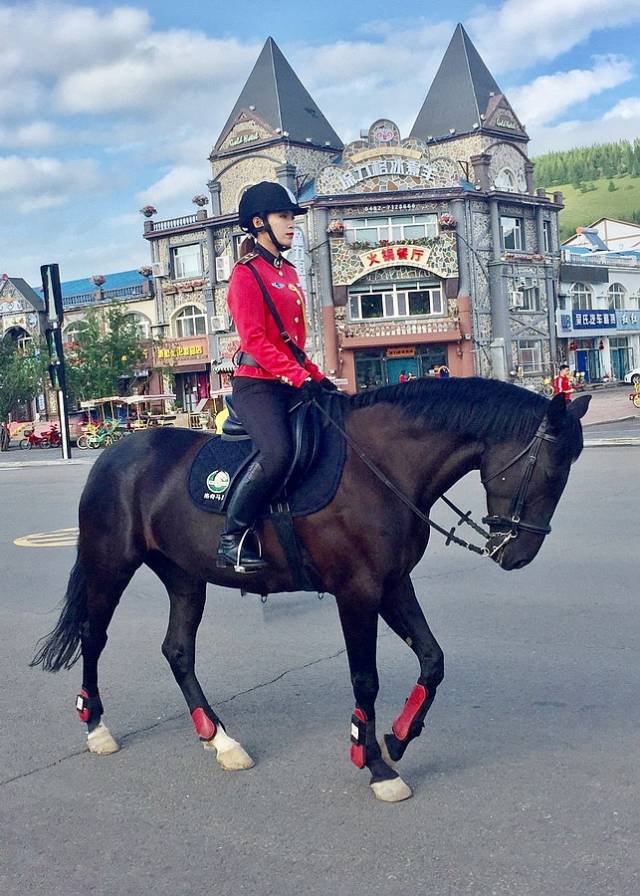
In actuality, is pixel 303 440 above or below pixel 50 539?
above

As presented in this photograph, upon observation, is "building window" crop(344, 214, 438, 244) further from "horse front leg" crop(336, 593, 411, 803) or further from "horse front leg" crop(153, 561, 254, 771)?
"horse front leg" crop(336, 593, 411, 803)

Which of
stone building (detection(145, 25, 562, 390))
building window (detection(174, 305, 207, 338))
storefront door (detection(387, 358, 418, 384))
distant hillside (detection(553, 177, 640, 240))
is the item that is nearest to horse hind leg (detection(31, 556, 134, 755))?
stone building (detection(145, 25, 562, 390))

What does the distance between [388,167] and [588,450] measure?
27.8 meters

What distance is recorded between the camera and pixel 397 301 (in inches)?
1768

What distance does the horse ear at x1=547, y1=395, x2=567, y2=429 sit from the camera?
3.71 m

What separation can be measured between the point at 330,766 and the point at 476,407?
1.79 metres

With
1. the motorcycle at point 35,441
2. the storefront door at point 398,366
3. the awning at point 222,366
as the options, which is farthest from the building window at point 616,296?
the motorcycle at point 35,441

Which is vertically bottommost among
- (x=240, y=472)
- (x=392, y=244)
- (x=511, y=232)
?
(x=240, y=472)

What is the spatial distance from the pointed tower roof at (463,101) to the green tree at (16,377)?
79.4 feet

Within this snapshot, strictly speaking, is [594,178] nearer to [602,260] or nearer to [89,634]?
[602,260]

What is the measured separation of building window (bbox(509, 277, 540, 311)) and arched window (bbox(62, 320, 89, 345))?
22717 millimetres

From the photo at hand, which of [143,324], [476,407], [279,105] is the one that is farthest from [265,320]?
[143,324]

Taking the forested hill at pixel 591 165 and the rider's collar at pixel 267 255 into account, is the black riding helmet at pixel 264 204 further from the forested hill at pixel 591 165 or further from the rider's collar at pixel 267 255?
the forested hill at pixel 591 165

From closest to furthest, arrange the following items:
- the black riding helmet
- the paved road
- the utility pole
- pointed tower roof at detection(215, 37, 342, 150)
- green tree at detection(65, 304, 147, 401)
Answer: the paved road, the black riding helmet, the utility pole, green tree at detection(65, 304, 147, 401), pointed tower roof at detection(215, 37, 342, 150)
